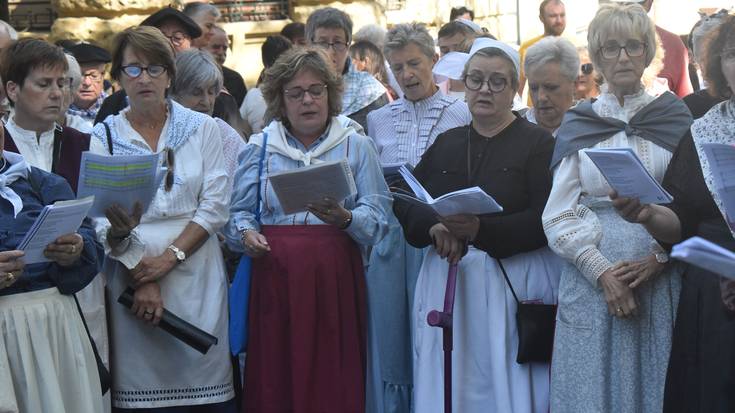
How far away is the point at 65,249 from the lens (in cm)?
472

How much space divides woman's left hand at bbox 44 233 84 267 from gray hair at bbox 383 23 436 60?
260cm

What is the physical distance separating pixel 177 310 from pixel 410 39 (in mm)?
2177

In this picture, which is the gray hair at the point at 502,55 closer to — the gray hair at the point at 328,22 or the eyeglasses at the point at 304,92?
the eyeglasses at the point at 304,92

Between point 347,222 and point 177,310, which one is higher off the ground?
point 347,222

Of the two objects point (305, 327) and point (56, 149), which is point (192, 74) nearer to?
point (56, 149)

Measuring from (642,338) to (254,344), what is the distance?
1.90 m

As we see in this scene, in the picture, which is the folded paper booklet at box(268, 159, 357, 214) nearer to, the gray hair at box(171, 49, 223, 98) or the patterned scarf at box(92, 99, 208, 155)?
the patterned scarf at box(92, 99, 208, 155)

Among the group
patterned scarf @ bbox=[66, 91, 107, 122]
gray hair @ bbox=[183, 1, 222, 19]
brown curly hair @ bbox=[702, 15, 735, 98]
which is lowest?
patterned scarf @ bbox=[66, 91, 107, 122]

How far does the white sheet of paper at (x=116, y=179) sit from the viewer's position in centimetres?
501

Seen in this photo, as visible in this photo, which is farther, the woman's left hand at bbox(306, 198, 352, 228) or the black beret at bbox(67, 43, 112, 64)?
the black beret at bbox(67, 43, 112, 64)

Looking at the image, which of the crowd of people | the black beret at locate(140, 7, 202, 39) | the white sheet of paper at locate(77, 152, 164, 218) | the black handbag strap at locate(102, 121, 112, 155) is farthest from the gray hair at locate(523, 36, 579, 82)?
the black beret at locate(140, 7, 202, 39)

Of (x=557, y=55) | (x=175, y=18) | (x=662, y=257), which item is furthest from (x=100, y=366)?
(x=175, y=18)

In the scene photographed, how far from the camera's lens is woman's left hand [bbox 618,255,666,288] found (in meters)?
4.77

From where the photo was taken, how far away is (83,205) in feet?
15.2
